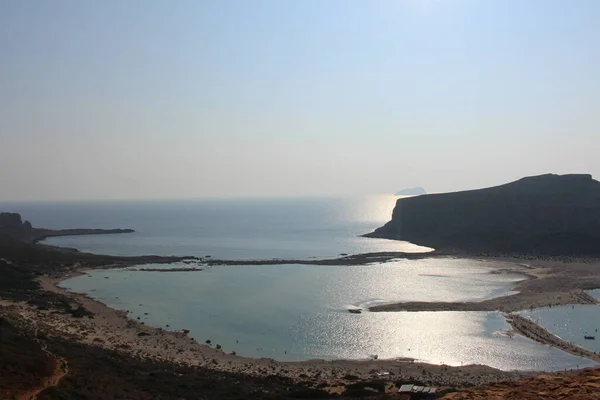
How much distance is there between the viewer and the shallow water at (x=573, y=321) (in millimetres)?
43844

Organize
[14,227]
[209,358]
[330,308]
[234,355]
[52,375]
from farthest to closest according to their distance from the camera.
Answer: [14,227] < [330,308] < [234,355] < [209,358] < [52,375]

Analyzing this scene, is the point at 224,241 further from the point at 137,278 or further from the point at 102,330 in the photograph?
the point at 102,330

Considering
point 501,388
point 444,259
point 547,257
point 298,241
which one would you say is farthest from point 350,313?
point 298,241

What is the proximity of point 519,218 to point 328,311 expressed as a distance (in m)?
77.4

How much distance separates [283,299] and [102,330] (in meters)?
22.8

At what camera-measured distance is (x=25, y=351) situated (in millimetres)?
29938

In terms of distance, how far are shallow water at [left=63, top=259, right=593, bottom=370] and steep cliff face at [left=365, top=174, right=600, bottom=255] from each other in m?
24.3

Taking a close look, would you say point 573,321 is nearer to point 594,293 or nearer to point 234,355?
point 594,293

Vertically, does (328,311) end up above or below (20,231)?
below

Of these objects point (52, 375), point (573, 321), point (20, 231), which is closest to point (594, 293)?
point (573, 321)

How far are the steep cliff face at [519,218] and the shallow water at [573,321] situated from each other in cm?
5139

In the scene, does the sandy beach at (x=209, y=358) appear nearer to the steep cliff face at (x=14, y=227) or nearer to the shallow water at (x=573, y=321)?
the shallow water at (x=573, y=321)

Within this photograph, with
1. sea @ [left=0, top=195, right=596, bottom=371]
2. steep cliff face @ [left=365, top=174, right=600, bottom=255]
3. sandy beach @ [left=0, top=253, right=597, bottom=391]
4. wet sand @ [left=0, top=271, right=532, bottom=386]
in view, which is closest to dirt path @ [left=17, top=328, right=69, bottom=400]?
sandy beach @ [left=0, top=253, right=597, bottom=391]

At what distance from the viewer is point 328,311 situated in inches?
2173
